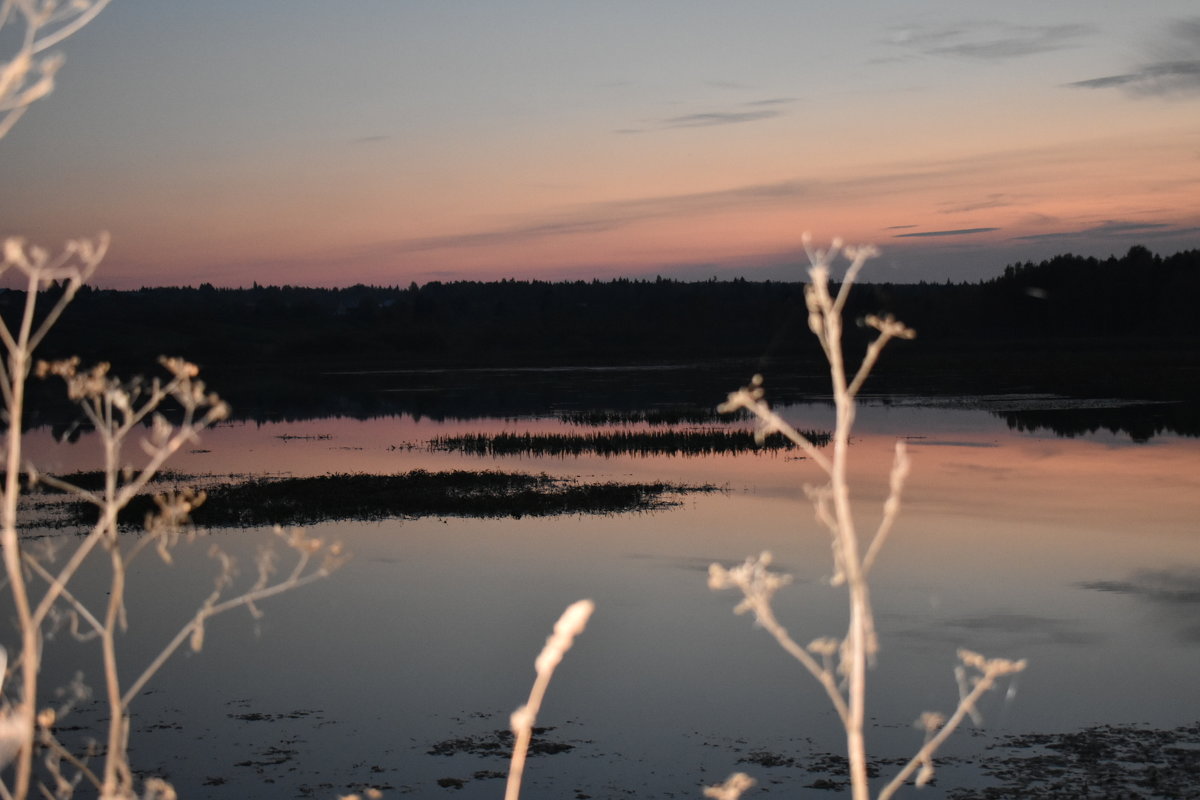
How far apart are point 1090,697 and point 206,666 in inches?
369

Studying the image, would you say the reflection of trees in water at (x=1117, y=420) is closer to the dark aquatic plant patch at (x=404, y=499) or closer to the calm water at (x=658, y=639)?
the calm water at (x=658, y=639)

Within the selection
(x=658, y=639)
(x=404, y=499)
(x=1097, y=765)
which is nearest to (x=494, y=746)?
(x=658, y=639)

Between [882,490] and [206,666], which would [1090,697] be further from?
[882,490]

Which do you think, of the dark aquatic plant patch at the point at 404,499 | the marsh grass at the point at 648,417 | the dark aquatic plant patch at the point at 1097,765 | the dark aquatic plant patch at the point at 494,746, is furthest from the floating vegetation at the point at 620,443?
the dark aquatic plant patch at the point at 1097,765

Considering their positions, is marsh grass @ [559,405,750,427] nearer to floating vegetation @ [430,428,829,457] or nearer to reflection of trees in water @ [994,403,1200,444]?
floating vegetation @ [430,428,829,457]

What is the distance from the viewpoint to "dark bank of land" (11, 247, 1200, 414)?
237 ft

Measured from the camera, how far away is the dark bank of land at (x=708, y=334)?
72188 mm

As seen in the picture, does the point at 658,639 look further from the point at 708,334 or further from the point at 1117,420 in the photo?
the point at 708,334

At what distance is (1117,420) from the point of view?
131 feet

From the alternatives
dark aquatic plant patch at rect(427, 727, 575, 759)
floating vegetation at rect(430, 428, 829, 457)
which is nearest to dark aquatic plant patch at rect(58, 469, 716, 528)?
floating vegetation at rect(430, 428, 829, 457)

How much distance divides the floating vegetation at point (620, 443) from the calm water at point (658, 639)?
7064 millimetres

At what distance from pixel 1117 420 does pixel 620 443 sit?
51.0ft

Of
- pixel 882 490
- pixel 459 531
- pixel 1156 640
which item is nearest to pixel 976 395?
pixel 882 490

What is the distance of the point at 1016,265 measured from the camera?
133 meters
